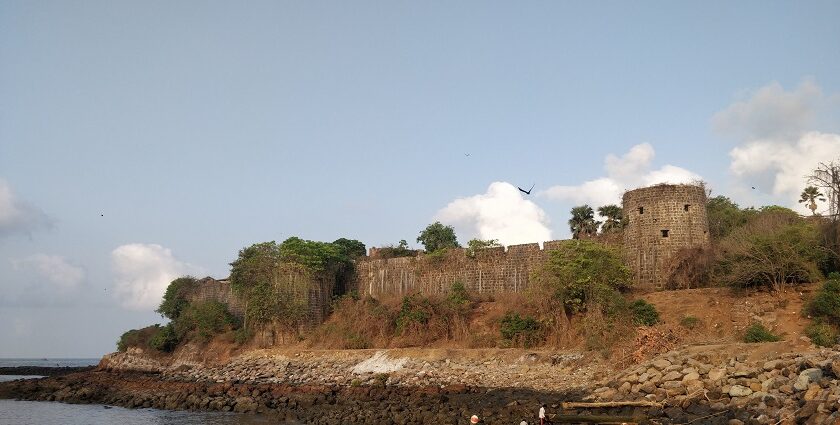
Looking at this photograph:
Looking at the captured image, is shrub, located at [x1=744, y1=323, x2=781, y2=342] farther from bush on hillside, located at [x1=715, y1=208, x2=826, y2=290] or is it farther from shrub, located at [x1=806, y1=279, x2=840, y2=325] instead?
bush on hillside, located at [x1=715, y1=208, x2=826, y2=290]

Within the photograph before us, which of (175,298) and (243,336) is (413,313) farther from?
(175,298)

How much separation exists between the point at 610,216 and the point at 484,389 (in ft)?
50.0

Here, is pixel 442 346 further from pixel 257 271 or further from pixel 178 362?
pixel 178 362

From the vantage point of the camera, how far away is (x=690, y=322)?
999 inches

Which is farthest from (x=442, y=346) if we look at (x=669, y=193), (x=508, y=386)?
(x=669, y=193)

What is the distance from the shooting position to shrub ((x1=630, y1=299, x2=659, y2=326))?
2595 cm

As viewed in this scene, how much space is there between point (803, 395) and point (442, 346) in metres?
17.5

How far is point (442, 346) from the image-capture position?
1244 inches

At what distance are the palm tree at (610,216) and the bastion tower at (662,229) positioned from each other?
2335mm

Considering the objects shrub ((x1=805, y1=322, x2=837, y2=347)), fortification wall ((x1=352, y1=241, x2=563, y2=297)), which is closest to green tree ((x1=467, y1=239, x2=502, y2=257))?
fortification wall ((x1=352, y1=241, x2=563, y2=297))

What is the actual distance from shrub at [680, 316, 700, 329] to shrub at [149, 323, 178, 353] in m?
Answer: 31.6

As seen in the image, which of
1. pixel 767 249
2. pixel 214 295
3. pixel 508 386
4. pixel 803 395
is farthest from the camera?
pixel 214 295

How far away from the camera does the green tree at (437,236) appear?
47562mm

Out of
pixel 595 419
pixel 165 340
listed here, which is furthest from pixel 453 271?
pixel 595 419
